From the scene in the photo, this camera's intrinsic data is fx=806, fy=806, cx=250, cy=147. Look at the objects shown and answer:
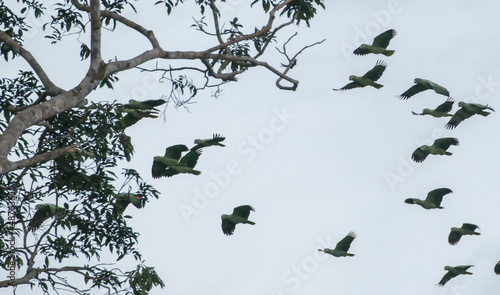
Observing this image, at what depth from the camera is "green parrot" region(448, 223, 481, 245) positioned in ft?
43.0

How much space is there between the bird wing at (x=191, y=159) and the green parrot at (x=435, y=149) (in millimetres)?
3835

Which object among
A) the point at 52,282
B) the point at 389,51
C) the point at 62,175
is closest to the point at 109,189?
the point at 62,175

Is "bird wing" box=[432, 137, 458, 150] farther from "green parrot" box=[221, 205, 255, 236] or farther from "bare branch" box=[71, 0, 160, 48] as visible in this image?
"bare branch" box=[71, 0, 160, 48]

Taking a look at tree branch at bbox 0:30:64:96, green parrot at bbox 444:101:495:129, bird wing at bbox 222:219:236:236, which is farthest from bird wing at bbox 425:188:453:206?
tree branch at bbox 0:30:64:96

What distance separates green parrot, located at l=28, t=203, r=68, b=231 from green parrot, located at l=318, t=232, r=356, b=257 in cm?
465

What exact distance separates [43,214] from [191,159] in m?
2.10

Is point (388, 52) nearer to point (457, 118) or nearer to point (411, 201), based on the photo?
point (457, 118)

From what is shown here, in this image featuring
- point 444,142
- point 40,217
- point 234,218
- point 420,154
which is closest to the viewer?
point 40,217

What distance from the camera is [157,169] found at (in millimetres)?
11008

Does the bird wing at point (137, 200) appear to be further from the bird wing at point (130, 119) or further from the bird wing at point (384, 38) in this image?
the bird wing at point (384, 38)

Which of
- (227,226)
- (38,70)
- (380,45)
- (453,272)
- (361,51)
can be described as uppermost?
(361,51)

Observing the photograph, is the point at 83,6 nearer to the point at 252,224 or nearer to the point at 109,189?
the point at 109,189

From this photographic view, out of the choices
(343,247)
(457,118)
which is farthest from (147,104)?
(457,118)

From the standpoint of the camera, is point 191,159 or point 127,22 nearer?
point 127,22
